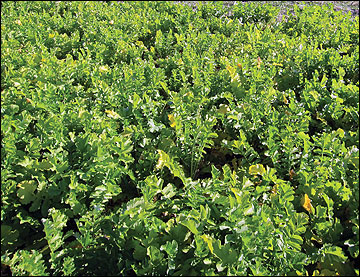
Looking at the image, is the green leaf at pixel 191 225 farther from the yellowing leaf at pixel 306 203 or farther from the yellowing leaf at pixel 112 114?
the yellowing leaf at pixel 112 114

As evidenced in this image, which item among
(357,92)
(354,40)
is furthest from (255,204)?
(354,40)

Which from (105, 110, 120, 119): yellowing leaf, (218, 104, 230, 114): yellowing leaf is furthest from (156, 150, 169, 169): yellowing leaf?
(218, 104, 230, 114): yellowing leaf

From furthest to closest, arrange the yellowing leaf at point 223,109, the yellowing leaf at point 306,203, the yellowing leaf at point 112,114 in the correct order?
the yellowing leaf at point 223,109, the yellowing leaf at point 112,114, the yellowing leaf at point 306,203

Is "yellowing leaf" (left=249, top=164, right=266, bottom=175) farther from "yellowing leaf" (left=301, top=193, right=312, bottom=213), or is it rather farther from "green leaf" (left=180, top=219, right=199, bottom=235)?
"green leaf" (left=180, top=219, right=199, bottom=235)

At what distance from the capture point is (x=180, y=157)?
3293 millimetres

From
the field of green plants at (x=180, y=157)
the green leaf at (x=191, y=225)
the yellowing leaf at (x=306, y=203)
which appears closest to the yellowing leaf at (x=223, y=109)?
the field of green plants at (x=180, y=157)

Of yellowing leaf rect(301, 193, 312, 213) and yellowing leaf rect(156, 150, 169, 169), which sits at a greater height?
yellowing leaf rect(156, 150, 169, 169)

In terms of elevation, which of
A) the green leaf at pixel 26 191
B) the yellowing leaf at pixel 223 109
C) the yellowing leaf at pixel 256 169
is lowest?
the green leaf at pixel 26 191

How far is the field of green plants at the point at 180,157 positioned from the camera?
7.70 feet

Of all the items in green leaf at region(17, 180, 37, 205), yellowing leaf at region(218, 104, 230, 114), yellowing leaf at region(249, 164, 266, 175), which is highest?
yellowing leaf at region(218, 104, 230, 114)

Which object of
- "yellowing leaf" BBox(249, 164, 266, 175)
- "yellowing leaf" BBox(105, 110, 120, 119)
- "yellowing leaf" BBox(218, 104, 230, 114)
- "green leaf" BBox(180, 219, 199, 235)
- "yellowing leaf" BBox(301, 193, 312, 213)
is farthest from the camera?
"yellowing leaf" BBox(218, 104, 230, 114)

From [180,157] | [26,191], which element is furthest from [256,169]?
[26,191]

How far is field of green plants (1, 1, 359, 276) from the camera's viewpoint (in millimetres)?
2346

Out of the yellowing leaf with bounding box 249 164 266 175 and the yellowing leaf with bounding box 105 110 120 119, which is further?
the yellowing leaf with bounding box 105 110 120 119
